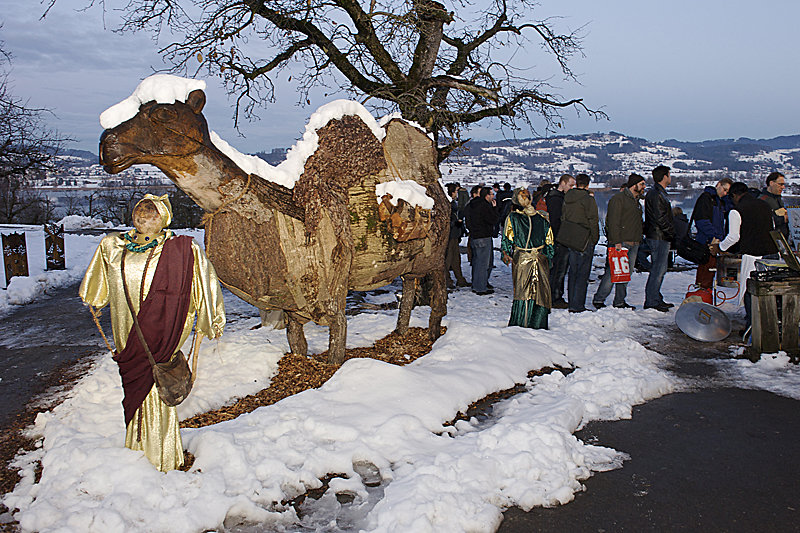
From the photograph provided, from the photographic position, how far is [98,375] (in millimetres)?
6031

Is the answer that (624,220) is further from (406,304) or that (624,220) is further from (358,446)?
(358,446)

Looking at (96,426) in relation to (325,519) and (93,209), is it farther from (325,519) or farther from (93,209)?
(93,209)

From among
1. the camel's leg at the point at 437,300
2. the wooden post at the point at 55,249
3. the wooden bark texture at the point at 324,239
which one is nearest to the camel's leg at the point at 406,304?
the camel's leg at the point at 437,300

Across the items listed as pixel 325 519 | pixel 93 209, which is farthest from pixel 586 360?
pixel 93 209

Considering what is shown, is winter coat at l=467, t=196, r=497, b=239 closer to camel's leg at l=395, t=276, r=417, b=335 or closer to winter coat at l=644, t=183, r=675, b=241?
winter coat at l=644, t=183, r=675, b=241

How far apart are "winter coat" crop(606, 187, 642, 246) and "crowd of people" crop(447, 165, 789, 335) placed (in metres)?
0.02

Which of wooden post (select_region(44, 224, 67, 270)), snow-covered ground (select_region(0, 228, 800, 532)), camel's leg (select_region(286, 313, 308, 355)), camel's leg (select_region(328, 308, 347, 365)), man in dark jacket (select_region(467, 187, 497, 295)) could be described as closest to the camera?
snow-covered ground (select_region(0, 228, 800, 532))

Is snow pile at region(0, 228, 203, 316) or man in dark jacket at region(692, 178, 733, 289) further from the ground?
man in dark jacket at region(692, 178, 733, 289)

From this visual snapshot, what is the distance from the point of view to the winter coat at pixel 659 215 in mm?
9352

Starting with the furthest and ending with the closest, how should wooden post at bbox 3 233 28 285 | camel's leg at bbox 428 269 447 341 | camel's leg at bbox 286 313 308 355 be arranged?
wooden post at bbox 3 233 28 285
camel's leg at bbox 428 269 447 341
camel's leg at bbox 286 313 308 355

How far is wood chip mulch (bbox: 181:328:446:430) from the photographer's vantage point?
523cm

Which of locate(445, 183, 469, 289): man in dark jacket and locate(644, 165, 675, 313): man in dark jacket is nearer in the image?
locate(644, 165, 675, 313): man in dark jacket

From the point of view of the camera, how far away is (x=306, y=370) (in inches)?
243

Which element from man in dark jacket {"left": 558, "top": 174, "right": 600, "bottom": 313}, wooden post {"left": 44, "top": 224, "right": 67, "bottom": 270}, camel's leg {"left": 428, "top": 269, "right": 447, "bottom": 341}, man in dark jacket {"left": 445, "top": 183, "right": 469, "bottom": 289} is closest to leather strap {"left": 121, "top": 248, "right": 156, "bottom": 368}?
camel's leg {"left": 428, "top": 269, "right": 447, "bottom": 341}
